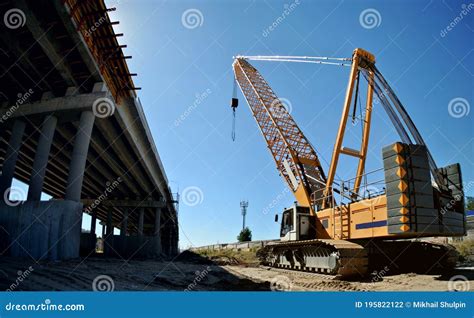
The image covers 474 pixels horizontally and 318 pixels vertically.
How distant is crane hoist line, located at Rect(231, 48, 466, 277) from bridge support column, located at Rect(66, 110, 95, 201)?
10103 mm

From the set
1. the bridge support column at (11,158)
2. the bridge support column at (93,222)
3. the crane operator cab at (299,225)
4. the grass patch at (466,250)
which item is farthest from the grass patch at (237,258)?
the bridge support column at (93,222)

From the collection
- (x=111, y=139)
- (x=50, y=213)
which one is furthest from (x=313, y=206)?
(x=111, y=139)

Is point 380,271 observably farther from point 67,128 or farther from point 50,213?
point 67,128

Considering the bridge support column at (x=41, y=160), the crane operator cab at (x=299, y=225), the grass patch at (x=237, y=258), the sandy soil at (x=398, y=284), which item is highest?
the bridge support column at (x=41, y=160)

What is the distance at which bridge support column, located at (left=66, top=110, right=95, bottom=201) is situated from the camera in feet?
51.0

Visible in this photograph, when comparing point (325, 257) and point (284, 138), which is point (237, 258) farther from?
point (325, 257)

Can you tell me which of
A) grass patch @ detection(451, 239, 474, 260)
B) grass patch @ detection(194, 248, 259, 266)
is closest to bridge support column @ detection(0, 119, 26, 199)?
grass patch @ detection(194, 248, 259, 266)

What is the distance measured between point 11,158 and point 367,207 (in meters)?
17.2

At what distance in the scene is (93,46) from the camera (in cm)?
1566

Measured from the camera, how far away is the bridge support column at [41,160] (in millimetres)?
15582

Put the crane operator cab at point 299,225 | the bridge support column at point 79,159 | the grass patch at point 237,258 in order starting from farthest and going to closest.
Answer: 1. the grass patch at point 237,258
2. the crane operator cab at point 299,225
3. the bridge support column at point 79,159

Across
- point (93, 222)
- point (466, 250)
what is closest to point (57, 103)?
point (466, 250)

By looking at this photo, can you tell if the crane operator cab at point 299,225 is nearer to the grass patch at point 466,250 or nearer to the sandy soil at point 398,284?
the sandy soil at point 398,284

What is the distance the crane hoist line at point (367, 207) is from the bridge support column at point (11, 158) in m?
13.9
